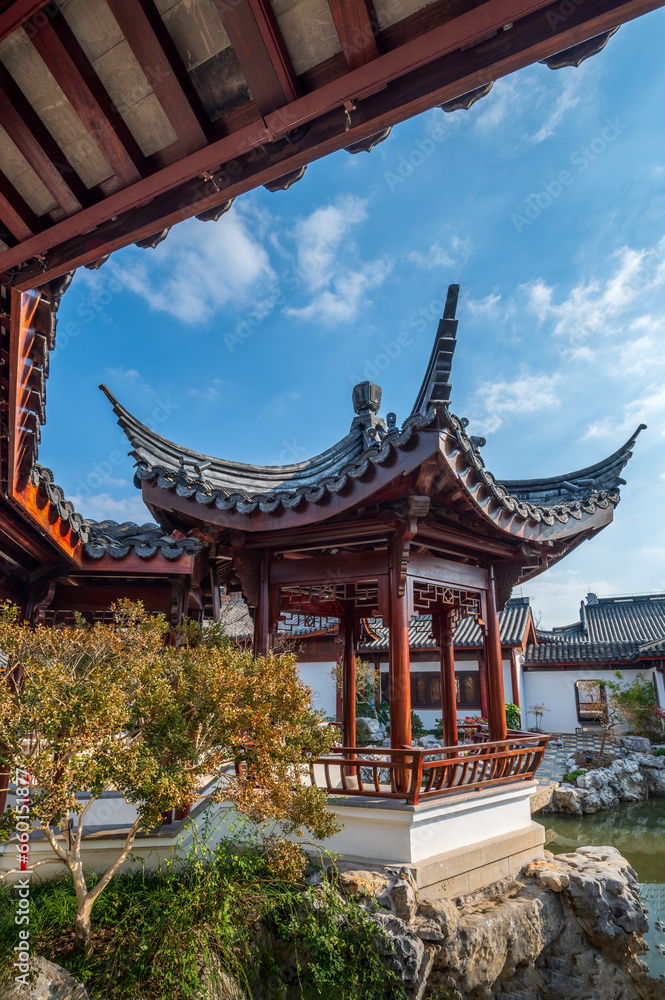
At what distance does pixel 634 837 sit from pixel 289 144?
14.5 meters

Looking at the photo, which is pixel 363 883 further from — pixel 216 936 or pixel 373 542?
pixel 373 542

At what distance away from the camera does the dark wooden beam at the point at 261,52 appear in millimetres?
1595

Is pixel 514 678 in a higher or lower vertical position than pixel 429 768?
higher

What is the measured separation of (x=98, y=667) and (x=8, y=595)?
3.38 meters

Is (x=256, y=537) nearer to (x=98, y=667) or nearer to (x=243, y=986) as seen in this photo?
(x=98, y=667)

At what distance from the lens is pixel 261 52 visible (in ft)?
5.48

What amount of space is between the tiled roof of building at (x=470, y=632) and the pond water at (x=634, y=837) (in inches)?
239

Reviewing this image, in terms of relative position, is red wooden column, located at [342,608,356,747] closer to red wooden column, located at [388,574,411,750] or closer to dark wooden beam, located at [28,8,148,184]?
red wooden column, located at [388,574,411,750]

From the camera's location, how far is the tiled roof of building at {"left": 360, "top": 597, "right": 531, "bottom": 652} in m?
19.6

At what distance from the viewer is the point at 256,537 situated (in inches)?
252

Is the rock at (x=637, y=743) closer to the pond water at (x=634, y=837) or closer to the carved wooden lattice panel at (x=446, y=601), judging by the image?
the pond water at (x=634, y=837)

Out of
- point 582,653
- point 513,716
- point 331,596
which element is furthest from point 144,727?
point 582,653

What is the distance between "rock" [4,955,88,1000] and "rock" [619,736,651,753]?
17480 millimetres

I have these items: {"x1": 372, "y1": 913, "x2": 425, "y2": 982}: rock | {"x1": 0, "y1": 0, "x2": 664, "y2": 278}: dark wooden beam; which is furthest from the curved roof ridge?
{"x1": 0, "y1": 0, "x2": 664, "y2": 278}: dark wooden beam
